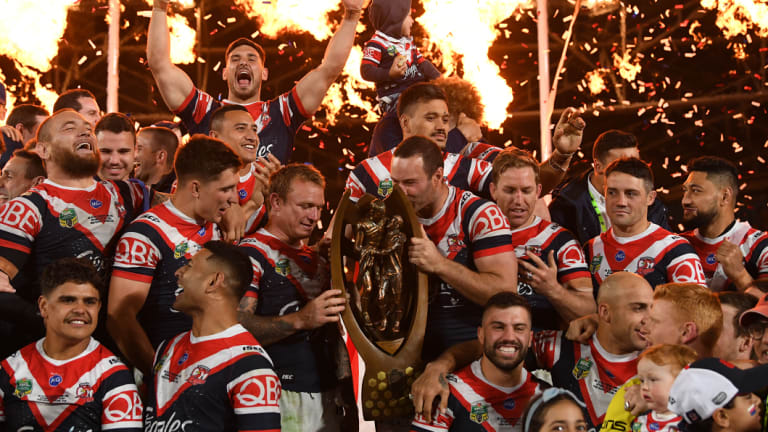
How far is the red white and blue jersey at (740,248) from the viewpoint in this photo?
5.24 metres

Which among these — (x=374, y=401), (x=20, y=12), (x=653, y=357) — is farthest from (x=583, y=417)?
(x=20, y=12)

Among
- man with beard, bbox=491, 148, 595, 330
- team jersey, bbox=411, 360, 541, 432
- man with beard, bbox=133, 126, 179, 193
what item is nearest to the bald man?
team jersey, bbox=411, 360, 541, 432

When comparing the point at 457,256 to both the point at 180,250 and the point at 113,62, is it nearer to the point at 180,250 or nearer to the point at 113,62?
the point at 180,250

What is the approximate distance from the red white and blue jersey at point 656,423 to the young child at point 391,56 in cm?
326

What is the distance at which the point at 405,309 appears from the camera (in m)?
4.30

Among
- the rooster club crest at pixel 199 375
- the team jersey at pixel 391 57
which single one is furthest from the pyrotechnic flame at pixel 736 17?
the rooster club crest at pixel 199 375

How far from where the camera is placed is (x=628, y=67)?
42.5ft

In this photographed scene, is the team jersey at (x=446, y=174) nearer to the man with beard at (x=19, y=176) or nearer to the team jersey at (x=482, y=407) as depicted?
the team jersey at (x=482, y=407)

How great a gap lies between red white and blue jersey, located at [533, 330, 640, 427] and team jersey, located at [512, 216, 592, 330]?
0.35m

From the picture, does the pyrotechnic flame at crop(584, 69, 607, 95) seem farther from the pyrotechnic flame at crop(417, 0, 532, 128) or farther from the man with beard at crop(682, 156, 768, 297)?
the man with beard at crop(682, 156, 768, 297)

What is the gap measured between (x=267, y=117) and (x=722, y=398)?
3691 mm

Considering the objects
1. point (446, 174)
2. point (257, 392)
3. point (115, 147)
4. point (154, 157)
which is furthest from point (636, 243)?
point (154, 157)

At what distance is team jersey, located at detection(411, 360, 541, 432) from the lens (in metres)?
4.10

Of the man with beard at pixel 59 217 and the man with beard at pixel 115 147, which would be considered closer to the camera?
the man with beard at pixel 59 217
